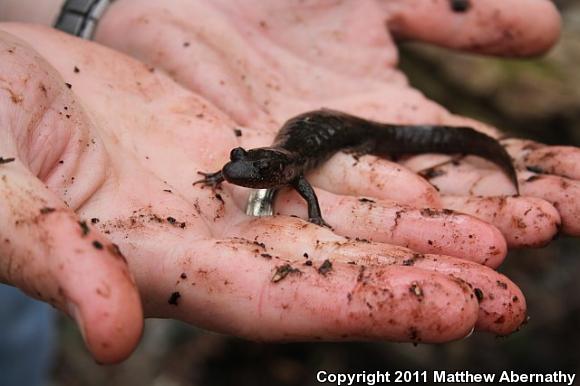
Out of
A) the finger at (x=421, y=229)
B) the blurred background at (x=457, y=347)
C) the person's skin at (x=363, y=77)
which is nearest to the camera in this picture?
the finger at (x=421, y=229)

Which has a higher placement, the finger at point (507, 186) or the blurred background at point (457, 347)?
the finger at point (507, 186)

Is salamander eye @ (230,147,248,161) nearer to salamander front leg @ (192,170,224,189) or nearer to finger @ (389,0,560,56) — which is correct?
salamander front leg @ (192,170,224,189)

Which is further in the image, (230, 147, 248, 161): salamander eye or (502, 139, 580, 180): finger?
(502, 139, 580, 180): finger

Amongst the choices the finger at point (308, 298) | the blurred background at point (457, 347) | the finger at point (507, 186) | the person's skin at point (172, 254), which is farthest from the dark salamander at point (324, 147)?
the blurred background at point (457, 347)

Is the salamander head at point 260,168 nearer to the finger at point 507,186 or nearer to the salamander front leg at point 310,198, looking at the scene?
the salamander front leg at point 310,198

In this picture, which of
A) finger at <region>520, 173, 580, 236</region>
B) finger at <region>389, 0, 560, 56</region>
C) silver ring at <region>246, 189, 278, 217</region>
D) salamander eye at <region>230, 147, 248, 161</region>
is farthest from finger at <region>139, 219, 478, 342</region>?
finger at <region>389, 0, 560, 56</region>

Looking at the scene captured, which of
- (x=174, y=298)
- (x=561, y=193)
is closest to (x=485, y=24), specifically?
(x=561, y=193)

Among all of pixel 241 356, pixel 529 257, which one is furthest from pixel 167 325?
pixel 529 257
